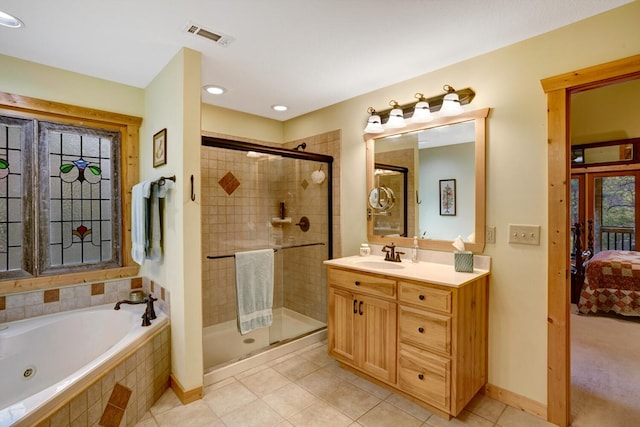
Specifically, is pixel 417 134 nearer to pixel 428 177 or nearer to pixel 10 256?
pixel 428 177

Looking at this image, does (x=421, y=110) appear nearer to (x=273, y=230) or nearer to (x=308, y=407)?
(x=273, y=230)

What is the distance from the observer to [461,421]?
1908mm

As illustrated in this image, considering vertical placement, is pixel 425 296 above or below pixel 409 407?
above

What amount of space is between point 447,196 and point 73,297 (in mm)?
3059

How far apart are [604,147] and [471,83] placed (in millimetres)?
3307

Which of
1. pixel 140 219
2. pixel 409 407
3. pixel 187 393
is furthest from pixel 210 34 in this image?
pixel 409 407

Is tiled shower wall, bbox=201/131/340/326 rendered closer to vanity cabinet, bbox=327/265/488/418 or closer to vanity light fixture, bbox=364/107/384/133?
vanity light fixture, bbox=364/107/384/133

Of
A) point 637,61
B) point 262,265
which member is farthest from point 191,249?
point 637,61

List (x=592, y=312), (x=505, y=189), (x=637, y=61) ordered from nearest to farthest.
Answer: (x=637, y=61), (x=505, y=189), (x=592, y=312)

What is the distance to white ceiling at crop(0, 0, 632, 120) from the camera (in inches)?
65.6

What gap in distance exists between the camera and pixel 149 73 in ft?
8.13

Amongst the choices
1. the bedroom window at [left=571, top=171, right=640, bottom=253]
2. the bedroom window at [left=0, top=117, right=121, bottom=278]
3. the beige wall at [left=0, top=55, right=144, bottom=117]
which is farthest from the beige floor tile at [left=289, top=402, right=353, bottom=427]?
the bedroom window at [left=571, top=171, right=640, bottom=253]

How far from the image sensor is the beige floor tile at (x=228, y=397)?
2.05 metres

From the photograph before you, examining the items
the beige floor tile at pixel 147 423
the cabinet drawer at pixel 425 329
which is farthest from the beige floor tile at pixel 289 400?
the cabinet drawer at pixel 425 329
